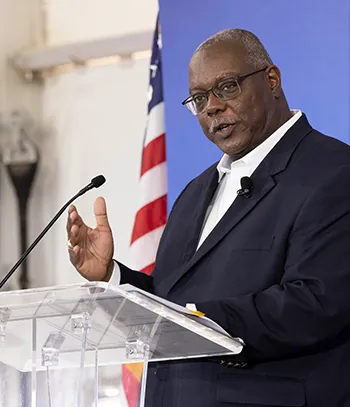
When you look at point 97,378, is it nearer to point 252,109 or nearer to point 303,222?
point 303,222

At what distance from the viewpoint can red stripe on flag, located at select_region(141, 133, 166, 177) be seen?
4016 millimetres

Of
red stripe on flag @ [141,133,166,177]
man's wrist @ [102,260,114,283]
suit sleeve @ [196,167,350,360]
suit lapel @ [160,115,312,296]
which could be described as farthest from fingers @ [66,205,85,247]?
red stripe on flag @ [141,133,166,177]

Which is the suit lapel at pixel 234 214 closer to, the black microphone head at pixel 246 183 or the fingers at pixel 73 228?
the black microphone head at pixel 246 183

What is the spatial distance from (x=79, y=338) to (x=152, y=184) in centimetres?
218

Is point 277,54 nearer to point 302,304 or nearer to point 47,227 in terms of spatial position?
point 47,227

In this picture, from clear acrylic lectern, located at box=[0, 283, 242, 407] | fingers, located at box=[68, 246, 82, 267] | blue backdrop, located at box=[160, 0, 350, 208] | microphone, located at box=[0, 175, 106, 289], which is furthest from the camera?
blue backdrop, located at box=[160, 0, 350, 208]

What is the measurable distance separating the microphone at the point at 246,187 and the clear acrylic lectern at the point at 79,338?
48 centimetres

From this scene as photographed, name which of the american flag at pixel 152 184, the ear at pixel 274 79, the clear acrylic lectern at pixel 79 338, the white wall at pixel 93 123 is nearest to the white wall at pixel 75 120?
the white wall at pixel 93 123

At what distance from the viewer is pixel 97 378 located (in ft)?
6.06

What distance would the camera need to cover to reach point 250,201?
7.52 ft

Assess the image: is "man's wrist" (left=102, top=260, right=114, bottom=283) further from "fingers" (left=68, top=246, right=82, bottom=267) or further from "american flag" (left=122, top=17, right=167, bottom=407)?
"american flag" (left=122, top=17, right=167, bottom=407)

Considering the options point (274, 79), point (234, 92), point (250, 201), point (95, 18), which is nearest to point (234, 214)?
point (250, 201)

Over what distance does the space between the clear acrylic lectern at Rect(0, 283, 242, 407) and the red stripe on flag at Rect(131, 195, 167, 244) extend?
2018mm

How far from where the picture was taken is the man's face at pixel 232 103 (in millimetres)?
2381
